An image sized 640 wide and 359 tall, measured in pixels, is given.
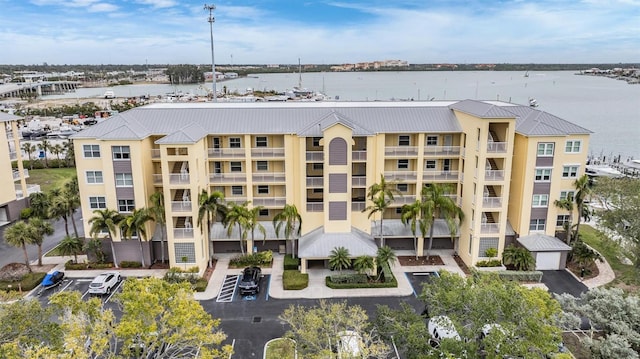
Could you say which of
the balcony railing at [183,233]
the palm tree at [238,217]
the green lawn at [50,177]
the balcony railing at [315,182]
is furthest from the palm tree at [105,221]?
the green lawn at [50,177]

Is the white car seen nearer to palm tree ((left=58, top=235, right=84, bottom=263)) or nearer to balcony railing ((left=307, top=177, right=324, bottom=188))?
palm tree ((left=58, top=235, right=84, bottom=263))

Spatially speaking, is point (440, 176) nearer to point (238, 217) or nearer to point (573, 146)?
point (573, 146)

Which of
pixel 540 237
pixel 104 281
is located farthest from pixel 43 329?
pixel 540 237

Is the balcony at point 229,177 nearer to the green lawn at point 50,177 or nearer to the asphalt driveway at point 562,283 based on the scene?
the asphalt driveway at point 562,283

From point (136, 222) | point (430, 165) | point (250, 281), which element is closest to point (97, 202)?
point (136, 222)

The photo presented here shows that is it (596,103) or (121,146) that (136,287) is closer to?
(121,146)
